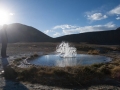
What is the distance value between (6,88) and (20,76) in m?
2.69

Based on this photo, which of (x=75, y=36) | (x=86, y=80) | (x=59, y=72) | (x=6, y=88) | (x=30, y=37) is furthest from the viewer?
(x=30, y=37)

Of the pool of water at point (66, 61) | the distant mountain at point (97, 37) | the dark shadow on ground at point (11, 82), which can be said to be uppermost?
the distant mountain at point (97, 37)

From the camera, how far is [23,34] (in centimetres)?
12769

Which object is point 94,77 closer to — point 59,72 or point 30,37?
point 59,72

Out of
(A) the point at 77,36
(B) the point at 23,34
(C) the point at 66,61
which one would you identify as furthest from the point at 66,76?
(B) the point at 23,34

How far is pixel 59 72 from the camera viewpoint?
14.7m

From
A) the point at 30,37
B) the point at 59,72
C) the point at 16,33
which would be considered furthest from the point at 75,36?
the point at 59,72

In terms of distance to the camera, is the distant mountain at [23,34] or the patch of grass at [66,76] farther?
the distant mountain at [23,34]

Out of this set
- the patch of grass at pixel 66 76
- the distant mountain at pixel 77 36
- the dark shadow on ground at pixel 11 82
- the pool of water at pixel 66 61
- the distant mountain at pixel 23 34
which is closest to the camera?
the dark shadow on ground at pixel 11 82

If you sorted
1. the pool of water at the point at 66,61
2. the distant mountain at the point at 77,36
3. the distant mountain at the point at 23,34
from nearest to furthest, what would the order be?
→ the pool of water at the point at 66,61
the distant mountain at the point at 77,36
the distant mountain at the point at 23,34

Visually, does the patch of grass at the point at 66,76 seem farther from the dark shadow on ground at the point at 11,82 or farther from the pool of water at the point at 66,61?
the pool of water at the point at 66,61

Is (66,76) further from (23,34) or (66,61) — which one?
(23,34)

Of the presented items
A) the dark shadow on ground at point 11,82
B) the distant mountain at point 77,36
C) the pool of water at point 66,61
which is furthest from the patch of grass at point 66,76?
the distant mountain at point 77,36

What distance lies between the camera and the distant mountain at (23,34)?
120m
